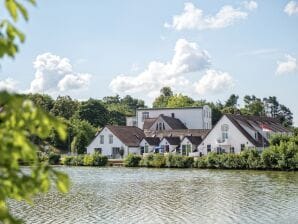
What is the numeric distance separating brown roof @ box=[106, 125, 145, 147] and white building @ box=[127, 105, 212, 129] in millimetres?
8733

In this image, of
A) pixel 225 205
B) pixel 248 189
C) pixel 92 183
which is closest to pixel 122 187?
pixel 92 183

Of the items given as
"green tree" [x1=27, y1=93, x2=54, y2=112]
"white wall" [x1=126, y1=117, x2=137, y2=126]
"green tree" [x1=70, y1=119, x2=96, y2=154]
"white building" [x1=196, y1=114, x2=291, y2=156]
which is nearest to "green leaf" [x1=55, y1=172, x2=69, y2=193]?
"white building" [x1=196, y1=114, x2=291, y2=156]

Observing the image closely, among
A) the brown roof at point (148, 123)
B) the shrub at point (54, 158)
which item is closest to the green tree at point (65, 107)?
the brown roof at point (148, 123)

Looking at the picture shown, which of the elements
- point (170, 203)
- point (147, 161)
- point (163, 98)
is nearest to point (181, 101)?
point (163, 98)

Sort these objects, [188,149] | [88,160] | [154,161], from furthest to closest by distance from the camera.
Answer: [188,149] < [88,160] < [154,161]

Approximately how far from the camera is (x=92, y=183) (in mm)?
35375

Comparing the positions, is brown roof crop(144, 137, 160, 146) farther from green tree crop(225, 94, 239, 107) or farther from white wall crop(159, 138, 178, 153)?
green tree crop(225, 94, 239, 107)

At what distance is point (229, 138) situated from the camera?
195ft

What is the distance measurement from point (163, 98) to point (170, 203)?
10315 centimetres

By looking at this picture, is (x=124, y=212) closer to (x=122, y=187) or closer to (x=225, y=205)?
(x=225, y=205)

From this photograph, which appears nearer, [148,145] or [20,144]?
[20,144]

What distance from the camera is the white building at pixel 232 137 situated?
58.6m

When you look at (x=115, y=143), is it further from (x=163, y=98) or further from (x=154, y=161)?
(x=163, y=98)

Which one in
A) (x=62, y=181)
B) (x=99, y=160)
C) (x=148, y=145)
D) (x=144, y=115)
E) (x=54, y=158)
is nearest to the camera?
(x=62, y=181)
